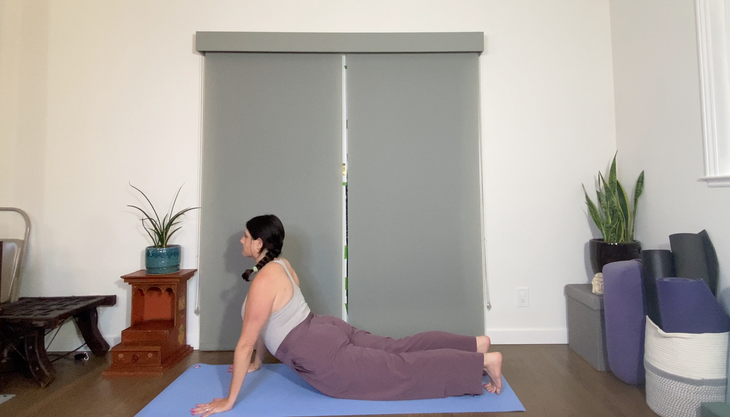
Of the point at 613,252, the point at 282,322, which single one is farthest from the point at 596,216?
the point at 282,322

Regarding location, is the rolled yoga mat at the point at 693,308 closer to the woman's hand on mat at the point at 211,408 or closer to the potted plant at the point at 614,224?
the potted plant at the point at 614,224

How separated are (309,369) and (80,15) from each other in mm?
2843

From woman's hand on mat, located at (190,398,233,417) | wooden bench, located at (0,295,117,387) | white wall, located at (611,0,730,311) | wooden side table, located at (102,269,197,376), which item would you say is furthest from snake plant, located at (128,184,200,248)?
white wall, located at (611,0,730,311)

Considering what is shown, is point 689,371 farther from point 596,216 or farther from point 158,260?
point 158,260

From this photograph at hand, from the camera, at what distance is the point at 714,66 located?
1817 mm

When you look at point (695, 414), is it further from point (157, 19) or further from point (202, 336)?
point (157, 19)

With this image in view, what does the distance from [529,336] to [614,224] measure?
36.1 inches

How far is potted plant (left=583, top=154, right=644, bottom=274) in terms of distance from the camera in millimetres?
2244

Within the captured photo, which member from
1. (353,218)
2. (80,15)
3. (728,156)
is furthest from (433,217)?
(80,15)

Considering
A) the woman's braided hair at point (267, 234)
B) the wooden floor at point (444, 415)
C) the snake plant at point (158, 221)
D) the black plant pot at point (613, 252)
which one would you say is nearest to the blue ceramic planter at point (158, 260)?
the snake plant at point (158, 221)

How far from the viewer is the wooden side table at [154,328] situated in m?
2.13

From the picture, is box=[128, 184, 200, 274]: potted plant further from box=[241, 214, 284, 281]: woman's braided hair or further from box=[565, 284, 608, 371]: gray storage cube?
box=[565, 284, 608, 371]: gray storage cube

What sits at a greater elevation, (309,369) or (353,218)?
(353,218)

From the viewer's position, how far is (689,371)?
1.58 meters
